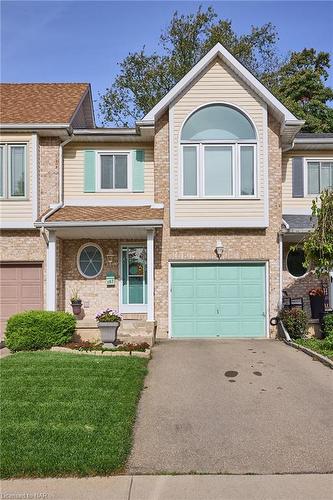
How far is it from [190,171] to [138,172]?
6.39 feet

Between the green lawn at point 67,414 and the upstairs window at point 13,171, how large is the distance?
19.7 feet

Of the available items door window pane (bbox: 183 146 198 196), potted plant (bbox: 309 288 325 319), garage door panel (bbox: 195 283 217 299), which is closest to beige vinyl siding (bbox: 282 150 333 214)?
potted plant (bbox: 309 288 325 319)

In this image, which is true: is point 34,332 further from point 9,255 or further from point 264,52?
point 264,52

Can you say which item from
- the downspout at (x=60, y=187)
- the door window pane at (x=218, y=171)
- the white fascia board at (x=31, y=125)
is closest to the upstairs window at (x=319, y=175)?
the door window pane at (x=218, y=171)

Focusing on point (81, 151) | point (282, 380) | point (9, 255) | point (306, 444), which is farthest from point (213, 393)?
point (81, 151)

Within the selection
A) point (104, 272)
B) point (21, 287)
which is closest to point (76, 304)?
point (104, 272)

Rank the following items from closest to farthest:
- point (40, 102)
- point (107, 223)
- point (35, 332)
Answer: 1. point (35, 332)
2. point (107, 223)
3. point (40, 102)

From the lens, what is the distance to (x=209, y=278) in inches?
558

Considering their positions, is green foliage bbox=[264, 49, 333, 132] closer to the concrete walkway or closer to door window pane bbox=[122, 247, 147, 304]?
door window pane bbox=[122, 247, 147, 304]

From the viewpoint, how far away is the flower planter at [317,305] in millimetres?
14180

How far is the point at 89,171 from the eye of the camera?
49.5 ft

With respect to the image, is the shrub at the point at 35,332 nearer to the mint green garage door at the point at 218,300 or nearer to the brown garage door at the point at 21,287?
the brown garage door at the point at 21,287

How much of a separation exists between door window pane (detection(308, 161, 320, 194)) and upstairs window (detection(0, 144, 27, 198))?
31.6 ft

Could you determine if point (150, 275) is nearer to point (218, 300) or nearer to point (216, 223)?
point (218, 300)
